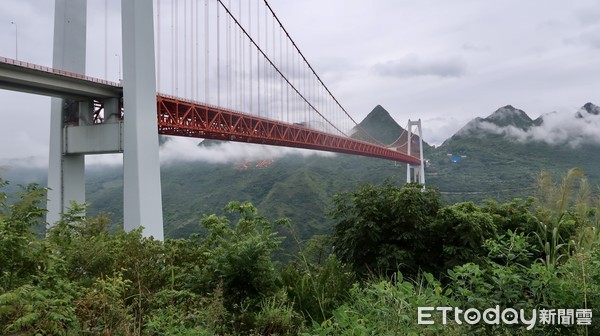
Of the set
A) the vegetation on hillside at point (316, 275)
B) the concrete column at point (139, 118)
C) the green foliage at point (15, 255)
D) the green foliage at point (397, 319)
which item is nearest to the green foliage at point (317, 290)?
the vegetation on hillside at point (316, 275)

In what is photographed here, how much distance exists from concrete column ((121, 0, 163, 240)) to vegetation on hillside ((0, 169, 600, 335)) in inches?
205

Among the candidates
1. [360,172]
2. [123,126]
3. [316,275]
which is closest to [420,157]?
[360,172]

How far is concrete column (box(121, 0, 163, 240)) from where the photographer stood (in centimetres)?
1032

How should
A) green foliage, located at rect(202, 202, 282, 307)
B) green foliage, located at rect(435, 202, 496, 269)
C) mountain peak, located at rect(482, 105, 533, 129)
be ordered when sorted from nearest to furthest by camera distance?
1. green foliage, located at rect(202, 202, 282, 307)
2. green foliage, located at rect(435, 202, 496, 269)
3. mountain peak, located at rect(482, 105, 533, 129)

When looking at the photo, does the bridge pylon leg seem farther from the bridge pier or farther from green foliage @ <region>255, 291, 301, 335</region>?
green foliage @ <region>255, 291, 301, 335</region>

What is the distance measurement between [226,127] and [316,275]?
11464 millimetres

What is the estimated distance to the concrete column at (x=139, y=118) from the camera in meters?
10.3

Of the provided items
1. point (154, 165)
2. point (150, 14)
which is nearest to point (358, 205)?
point (154, 165)

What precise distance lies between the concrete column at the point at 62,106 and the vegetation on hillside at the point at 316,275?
23.1 feet

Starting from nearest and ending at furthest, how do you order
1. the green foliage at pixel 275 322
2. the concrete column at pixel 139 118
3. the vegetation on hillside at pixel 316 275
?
the vegetation on hillside at pixel 316 275 < the green foliage at pixel 275 322 < the concrete column at pixel 139 118

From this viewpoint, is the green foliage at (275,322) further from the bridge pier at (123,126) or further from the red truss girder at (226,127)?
the red truss girder at (226,127)

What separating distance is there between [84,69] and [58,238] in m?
9.25

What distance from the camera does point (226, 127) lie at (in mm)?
14375

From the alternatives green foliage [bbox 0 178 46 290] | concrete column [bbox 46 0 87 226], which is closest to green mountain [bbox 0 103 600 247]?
concrete column [bbox 46 0 87 226]
